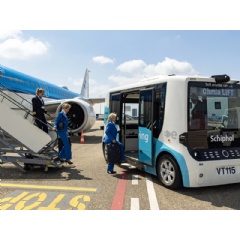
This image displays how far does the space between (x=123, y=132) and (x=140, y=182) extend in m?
2.19

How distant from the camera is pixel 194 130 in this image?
15.6 feet

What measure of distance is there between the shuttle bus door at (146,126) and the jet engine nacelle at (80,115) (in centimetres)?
663

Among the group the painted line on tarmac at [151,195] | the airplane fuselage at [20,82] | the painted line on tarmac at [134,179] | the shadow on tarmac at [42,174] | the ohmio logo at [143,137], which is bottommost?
the painted line on tarmac at [151,195]

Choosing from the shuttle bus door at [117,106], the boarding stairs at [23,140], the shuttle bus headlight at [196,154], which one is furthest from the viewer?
the shuttle bus door at [117,106]

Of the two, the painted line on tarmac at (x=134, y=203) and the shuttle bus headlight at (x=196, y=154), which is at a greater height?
the shuttle bus headlight at (x=196, y=154)

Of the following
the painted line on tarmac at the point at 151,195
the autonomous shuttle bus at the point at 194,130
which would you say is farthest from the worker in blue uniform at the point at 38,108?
the painted line on tarmac at the point at 151,195

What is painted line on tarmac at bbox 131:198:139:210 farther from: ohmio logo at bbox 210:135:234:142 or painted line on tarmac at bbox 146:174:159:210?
ohmio logo at bbox 210:135:234:142

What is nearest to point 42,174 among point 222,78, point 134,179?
point 134,179

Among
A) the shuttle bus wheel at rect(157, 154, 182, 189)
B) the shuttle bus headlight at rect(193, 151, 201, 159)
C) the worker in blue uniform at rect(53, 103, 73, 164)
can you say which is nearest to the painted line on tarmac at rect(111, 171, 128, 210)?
the shuttle bus wheel at rect(157, 154, 182, 189)

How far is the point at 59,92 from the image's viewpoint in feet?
62.8

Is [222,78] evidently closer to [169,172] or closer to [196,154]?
[196,154]

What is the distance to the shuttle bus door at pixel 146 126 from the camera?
5586 millimetres

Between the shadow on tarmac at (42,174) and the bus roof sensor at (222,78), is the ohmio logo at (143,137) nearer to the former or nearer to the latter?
the shadow on tarmac at (42,174)

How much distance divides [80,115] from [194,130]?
888 centimetres
